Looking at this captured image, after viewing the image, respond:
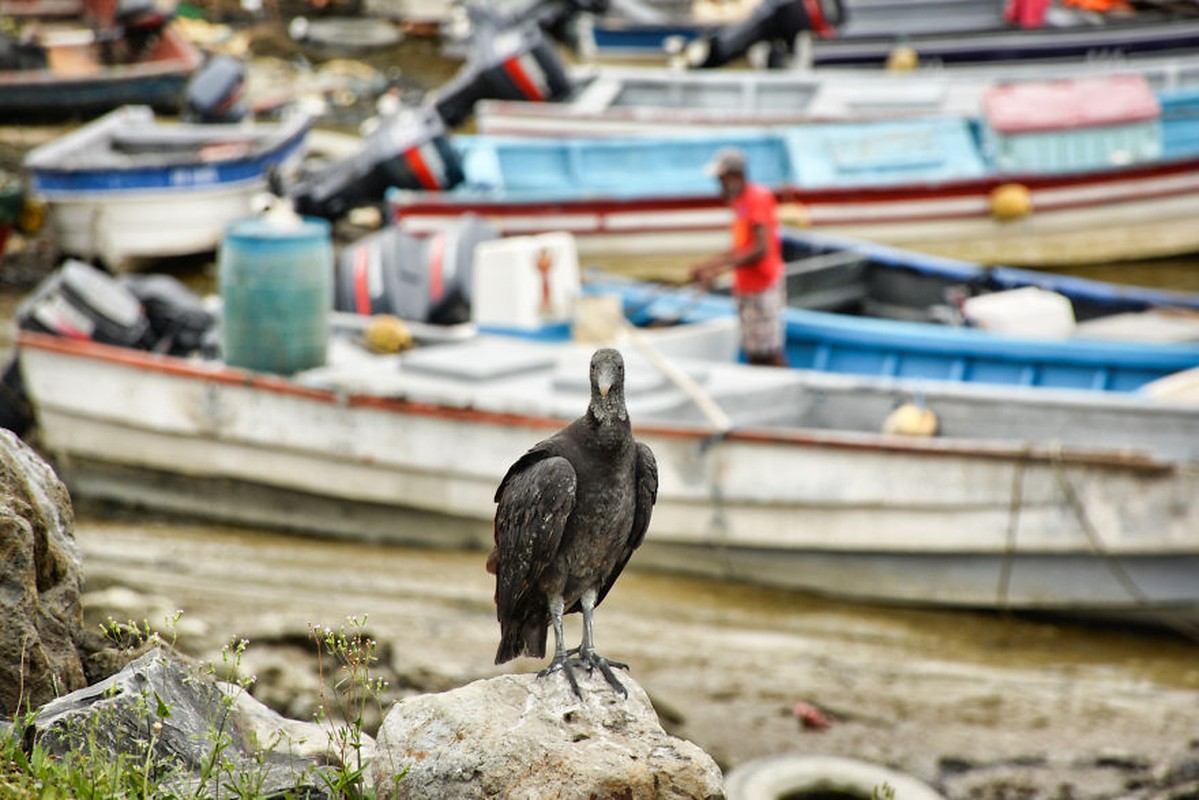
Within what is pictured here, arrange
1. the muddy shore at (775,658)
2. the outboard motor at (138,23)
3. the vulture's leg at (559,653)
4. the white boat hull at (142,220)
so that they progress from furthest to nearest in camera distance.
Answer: the outboard motor at (138,23), the white boat hull at (142,220), the muddy shore at (775,658), the vulture's leg at (559,653)

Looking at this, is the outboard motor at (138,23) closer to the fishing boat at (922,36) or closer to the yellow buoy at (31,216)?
the fishing boat at (922,36)

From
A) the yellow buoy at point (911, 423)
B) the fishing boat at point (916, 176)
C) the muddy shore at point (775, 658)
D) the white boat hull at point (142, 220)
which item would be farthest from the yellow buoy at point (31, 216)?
the yellow buoy at point (911, 423)

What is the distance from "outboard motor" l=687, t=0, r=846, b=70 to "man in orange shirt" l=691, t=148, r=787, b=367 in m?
8.61

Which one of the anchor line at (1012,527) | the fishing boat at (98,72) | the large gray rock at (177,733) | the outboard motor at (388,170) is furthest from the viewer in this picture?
the fishing boat at (98,72)

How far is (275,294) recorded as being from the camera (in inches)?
345

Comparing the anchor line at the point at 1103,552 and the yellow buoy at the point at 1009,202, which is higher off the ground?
the yellow buoy at the point at 1009,202

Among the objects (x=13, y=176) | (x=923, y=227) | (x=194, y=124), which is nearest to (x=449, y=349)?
(x=923, y=227)

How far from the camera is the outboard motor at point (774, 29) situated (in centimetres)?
1702

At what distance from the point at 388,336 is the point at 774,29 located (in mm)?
9281

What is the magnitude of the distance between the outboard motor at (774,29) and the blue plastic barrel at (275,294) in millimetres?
9655

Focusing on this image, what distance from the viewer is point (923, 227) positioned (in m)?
14.3

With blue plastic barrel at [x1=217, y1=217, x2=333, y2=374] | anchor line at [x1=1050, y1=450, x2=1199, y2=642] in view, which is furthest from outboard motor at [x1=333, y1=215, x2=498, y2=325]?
anchor line at [x1=1050, y1=450, x2=1199, y2=642]

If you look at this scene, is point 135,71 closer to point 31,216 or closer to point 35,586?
point 31,216

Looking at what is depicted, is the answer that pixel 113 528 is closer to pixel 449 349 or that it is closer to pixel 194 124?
pixel 449 349
